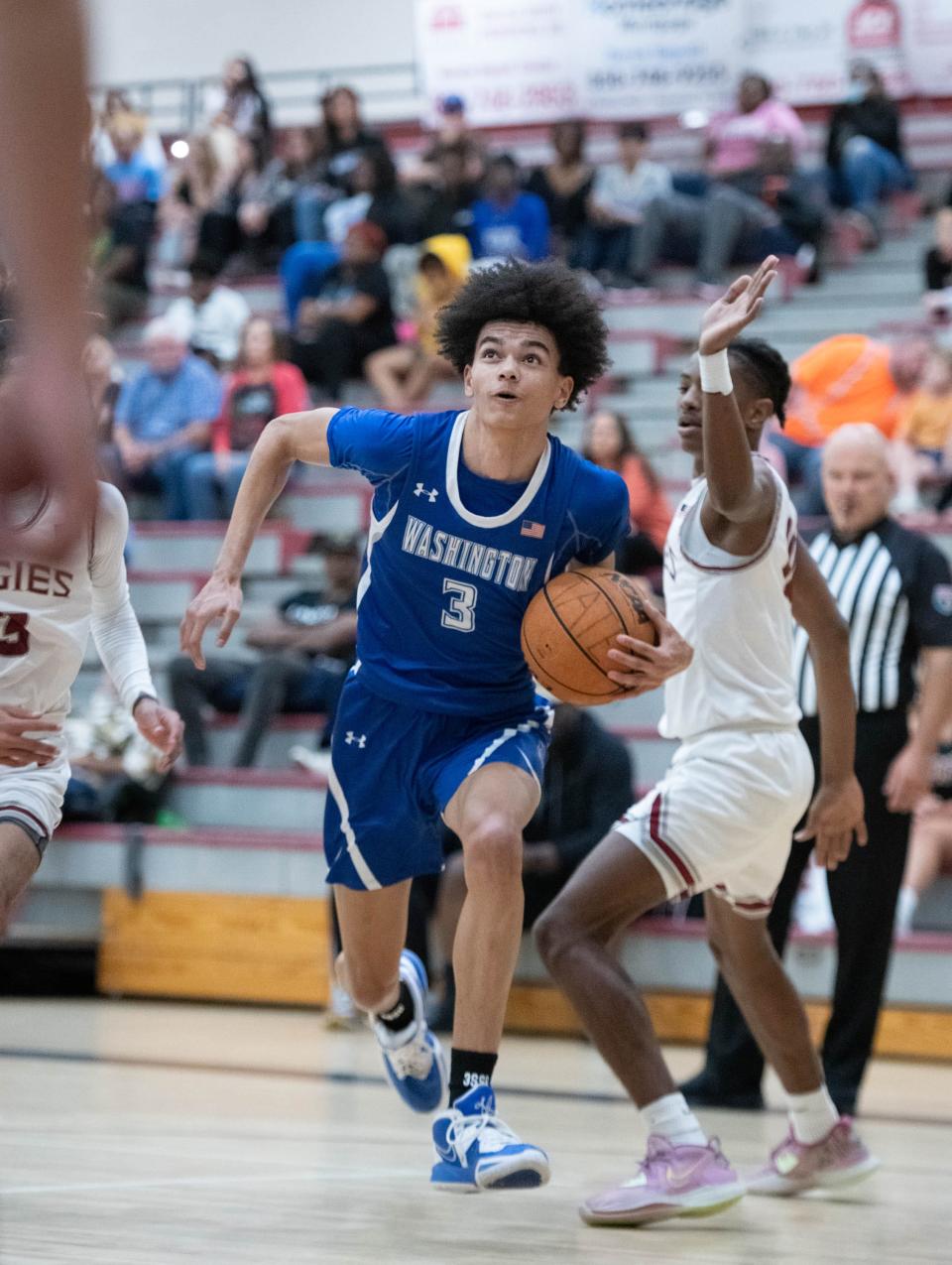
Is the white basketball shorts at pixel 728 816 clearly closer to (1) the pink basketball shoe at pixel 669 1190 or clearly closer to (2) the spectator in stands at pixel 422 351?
(1) the pink basketball shoe at pixel 669 1190

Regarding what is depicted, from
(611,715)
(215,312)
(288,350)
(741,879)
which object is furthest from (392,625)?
(215,312)

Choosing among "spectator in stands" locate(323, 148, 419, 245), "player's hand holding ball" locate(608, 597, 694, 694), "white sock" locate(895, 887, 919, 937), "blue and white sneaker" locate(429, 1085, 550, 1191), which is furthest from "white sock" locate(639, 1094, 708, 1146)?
"spectator in stands" locate(323, 148, 419, 245)

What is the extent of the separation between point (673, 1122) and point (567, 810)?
4.00 metres

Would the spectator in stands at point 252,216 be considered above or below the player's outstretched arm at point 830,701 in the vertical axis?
above

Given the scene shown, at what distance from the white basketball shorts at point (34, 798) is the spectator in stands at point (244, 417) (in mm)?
7652

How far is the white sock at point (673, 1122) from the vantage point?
4.09 metres

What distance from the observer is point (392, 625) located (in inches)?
166

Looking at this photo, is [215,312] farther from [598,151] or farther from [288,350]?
[598,151]

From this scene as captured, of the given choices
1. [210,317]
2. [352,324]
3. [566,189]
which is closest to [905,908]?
[352,324]

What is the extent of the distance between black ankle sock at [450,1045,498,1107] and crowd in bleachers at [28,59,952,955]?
591 centimetres

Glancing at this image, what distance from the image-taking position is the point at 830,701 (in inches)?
177

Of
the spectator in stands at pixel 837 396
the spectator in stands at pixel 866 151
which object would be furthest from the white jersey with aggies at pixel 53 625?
the spectator in stands at pixel 866 151

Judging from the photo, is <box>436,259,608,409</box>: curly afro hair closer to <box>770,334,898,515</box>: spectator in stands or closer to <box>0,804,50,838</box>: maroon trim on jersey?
<box>0,804,50,838</box>: maroon trim on jersey

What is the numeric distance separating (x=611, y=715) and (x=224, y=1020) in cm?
265
